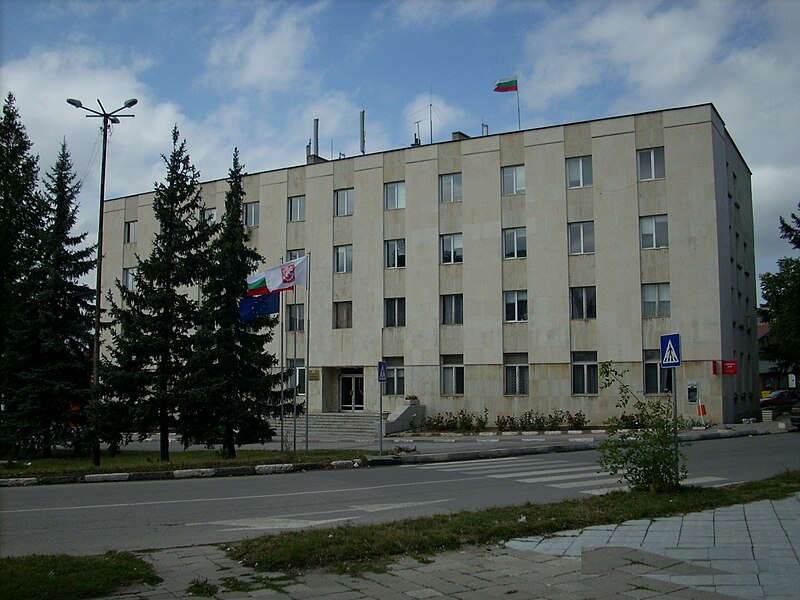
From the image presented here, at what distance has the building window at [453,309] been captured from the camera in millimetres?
39844

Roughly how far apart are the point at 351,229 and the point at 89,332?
1843cm

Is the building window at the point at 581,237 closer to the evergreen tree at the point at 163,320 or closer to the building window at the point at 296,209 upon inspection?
the building window at the point at 296,209

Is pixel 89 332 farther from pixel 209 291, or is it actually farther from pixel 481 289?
pixel 481 289

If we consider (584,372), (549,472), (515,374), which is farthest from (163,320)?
(584,372)

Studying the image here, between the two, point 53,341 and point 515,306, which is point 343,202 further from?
point 53,341

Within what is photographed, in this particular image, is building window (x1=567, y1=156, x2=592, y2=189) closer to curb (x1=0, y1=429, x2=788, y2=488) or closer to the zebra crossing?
curb (x1=0, y1=429, x2=788, y2=488)

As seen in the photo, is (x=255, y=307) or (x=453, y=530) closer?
(x=453, y=530)

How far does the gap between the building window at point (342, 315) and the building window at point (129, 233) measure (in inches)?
702

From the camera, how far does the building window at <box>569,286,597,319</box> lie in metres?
36.8

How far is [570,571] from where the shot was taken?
7.37 meters

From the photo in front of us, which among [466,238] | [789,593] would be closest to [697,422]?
[466,238]

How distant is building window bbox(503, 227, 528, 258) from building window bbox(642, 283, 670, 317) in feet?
20.9

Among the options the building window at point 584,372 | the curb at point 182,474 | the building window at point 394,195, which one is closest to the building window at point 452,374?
the building window at point 584,372

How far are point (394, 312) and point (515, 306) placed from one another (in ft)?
22.8
